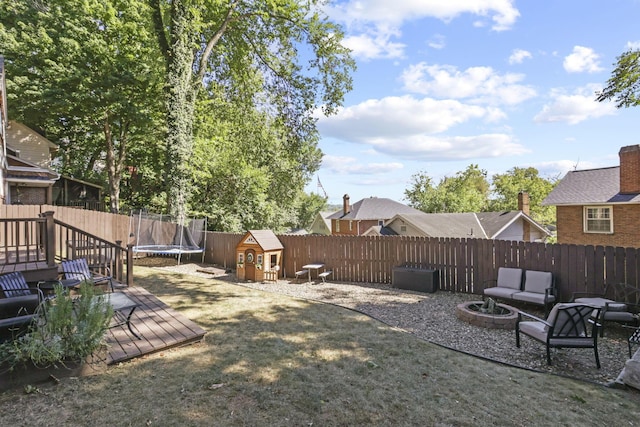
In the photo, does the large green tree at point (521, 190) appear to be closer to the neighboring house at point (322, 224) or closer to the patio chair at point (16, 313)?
the neighboring house at point (322, 224)

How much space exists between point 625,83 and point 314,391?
10661 mm

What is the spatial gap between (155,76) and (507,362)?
689 inches

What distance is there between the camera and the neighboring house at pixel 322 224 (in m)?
43.7

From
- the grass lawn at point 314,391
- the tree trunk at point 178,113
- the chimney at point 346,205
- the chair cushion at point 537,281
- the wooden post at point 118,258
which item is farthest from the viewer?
the chimney at point 346,205

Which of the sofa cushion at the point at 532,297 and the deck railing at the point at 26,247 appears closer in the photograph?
the deck railing at the point at 26,247

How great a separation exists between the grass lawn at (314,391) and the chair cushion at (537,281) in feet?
11.6

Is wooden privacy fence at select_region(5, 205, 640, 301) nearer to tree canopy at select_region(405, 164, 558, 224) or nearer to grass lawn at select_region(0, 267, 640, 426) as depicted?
grass lawn at select_region(0, 267, 640, 426)

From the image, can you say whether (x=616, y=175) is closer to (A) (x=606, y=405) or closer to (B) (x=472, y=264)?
(B) (x=472, y=264)

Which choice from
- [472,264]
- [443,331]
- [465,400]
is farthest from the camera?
[472,264]

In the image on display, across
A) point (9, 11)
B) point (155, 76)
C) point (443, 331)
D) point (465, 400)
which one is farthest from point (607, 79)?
point (9, 11)

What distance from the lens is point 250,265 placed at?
10469 mm

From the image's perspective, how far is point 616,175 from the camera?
1611cm

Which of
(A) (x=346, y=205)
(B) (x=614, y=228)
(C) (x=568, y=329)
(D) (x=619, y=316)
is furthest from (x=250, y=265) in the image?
(A) (x=346, y=205)

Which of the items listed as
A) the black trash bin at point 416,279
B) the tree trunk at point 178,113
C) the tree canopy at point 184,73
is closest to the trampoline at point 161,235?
the tree trunk at point 178,113
